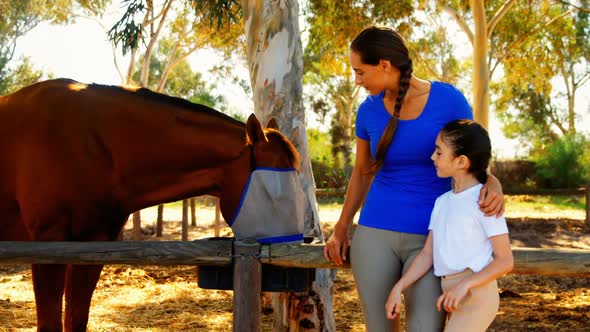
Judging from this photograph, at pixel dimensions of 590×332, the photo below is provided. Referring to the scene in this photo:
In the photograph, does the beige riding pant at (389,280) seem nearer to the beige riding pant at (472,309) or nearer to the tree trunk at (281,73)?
the beige riding pant at (472,309)

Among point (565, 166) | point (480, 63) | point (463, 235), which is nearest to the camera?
point (463, 235)

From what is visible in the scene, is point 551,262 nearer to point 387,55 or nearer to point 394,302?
point 394,302

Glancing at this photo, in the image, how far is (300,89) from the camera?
18.9 ft

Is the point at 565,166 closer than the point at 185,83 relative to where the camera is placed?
Yes

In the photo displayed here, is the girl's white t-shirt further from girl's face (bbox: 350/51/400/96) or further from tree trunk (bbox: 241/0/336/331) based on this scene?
tree trunk (bbox: 241/0/336/331)

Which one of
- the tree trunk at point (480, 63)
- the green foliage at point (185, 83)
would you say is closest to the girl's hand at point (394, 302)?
the tree trunk at point (480, 63)

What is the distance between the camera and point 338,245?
269 cm

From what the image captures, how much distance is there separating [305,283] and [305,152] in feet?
8.65

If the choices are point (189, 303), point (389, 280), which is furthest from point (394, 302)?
point (189, 303)

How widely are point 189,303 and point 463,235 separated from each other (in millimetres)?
5246

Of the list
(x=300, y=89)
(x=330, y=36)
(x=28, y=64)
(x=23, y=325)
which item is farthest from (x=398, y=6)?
(x=28, y=64)

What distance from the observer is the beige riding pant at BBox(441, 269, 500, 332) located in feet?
7.04

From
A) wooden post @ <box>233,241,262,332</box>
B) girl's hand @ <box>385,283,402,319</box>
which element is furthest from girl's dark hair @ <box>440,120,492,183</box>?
wooden post @ <box>233,241,262,332</box>

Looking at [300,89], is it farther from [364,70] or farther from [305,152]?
[364,70]
